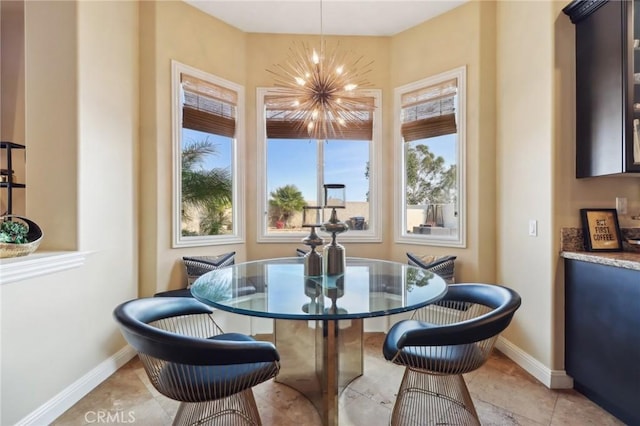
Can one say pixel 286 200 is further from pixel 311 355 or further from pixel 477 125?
pixel 477 125

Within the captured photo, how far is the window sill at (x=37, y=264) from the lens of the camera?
5.28 feet

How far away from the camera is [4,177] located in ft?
8.89

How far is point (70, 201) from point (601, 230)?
3.55 meters

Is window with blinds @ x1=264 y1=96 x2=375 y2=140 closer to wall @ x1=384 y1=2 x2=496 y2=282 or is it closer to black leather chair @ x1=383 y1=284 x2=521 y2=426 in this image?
wall @ x1=384 y1=2 x2=496 y2=282

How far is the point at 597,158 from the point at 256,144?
281 centimetres

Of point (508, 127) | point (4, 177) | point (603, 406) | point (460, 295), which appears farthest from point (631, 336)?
point (4, 177)

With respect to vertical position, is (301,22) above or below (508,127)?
above

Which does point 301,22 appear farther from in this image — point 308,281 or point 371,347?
point 371,347

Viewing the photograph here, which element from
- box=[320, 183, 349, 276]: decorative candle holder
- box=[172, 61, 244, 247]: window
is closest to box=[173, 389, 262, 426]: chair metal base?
box=[320, 183, 349, 276]: decorative candle holder

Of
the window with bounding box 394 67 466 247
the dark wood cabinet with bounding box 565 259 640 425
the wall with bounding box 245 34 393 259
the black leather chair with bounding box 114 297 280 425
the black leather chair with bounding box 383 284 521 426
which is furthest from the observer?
the wall with bounding box 245 34 393 259

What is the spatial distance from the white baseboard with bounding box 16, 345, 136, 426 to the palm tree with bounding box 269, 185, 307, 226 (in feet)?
5.93

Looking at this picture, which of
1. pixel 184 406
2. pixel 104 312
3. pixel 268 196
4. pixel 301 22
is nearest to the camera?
pixel 184 406

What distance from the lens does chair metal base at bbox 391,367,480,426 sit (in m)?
1.71

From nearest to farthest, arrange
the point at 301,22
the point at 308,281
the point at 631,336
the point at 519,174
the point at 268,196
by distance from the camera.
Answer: the point at 631,336 → the point at 308,281 → the point at 519,174 → the point at 301,22 → the point at 268,196
